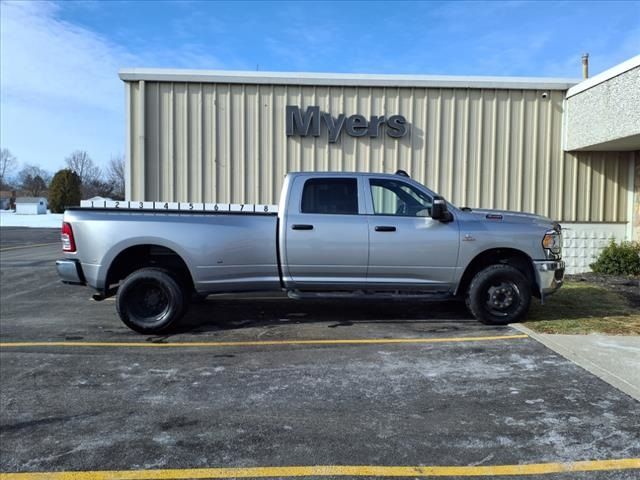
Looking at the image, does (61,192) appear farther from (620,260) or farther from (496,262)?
(496,262)

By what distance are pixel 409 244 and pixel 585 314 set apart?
119 inches

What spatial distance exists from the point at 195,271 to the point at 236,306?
1963 mm

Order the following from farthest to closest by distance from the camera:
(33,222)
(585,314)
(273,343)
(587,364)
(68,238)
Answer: (33,222) < (585,314) < (68,238) < (273,343) < (587,364)

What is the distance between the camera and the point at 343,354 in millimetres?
5863

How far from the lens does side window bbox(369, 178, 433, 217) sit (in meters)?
7.01

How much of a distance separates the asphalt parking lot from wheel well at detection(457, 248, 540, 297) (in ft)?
2.10

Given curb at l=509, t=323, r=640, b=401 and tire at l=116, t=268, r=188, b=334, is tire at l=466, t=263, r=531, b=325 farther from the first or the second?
tire at l=116, t=268, r=188, b=334

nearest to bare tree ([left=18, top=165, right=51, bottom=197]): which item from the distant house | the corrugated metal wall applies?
the distant house

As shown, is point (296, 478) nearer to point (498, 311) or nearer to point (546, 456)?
point (546, 456)

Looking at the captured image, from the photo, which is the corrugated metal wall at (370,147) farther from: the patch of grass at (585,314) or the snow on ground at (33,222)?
→ the snow on ground at (33,222)

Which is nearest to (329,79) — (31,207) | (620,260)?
(620,260)

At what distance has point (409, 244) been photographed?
6891 mm

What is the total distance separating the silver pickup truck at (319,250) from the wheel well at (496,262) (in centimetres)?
3

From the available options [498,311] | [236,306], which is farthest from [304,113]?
[498,311]
